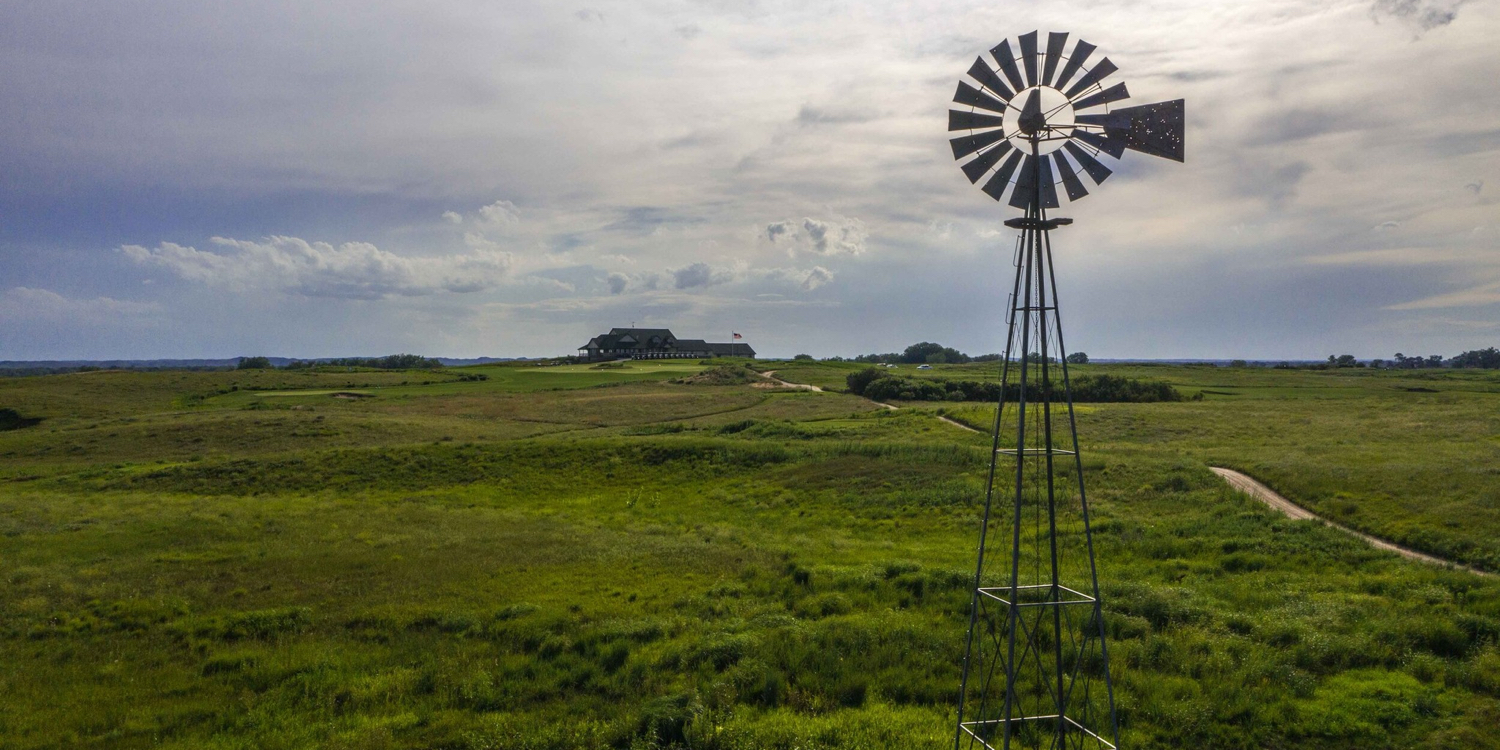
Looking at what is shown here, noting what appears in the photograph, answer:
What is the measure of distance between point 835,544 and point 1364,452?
26324 mm

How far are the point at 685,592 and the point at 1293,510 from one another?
21621 mm

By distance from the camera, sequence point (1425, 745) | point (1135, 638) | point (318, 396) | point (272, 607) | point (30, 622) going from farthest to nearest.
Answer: point (318, 396) < point (272, 607) < point (30, 622) < point (1135, 638) < point (1425, 745)

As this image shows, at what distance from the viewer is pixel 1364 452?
34.1m

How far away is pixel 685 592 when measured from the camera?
737 inches

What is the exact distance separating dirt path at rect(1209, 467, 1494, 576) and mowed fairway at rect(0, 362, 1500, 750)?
0.59 meters

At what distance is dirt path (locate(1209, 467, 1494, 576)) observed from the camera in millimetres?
19906

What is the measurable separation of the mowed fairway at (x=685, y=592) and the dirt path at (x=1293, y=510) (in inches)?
23.2

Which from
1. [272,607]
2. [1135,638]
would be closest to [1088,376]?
[1135,638]

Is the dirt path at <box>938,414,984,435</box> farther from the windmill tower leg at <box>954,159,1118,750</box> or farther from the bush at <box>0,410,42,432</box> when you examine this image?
the bush at <box>0,410,42,432</box>

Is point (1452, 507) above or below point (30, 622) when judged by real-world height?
above

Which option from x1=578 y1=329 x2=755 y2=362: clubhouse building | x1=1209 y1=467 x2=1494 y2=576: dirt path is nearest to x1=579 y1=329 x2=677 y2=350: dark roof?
x1=578 y1=329 x2=755 y2=362: clubhouse building

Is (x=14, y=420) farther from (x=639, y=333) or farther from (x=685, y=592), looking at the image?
(x=639, y=333)

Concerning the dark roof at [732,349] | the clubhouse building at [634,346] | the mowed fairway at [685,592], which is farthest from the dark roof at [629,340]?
the mowed fairway at [685,592]

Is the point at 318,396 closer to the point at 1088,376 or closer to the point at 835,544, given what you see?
the point at 835,544
